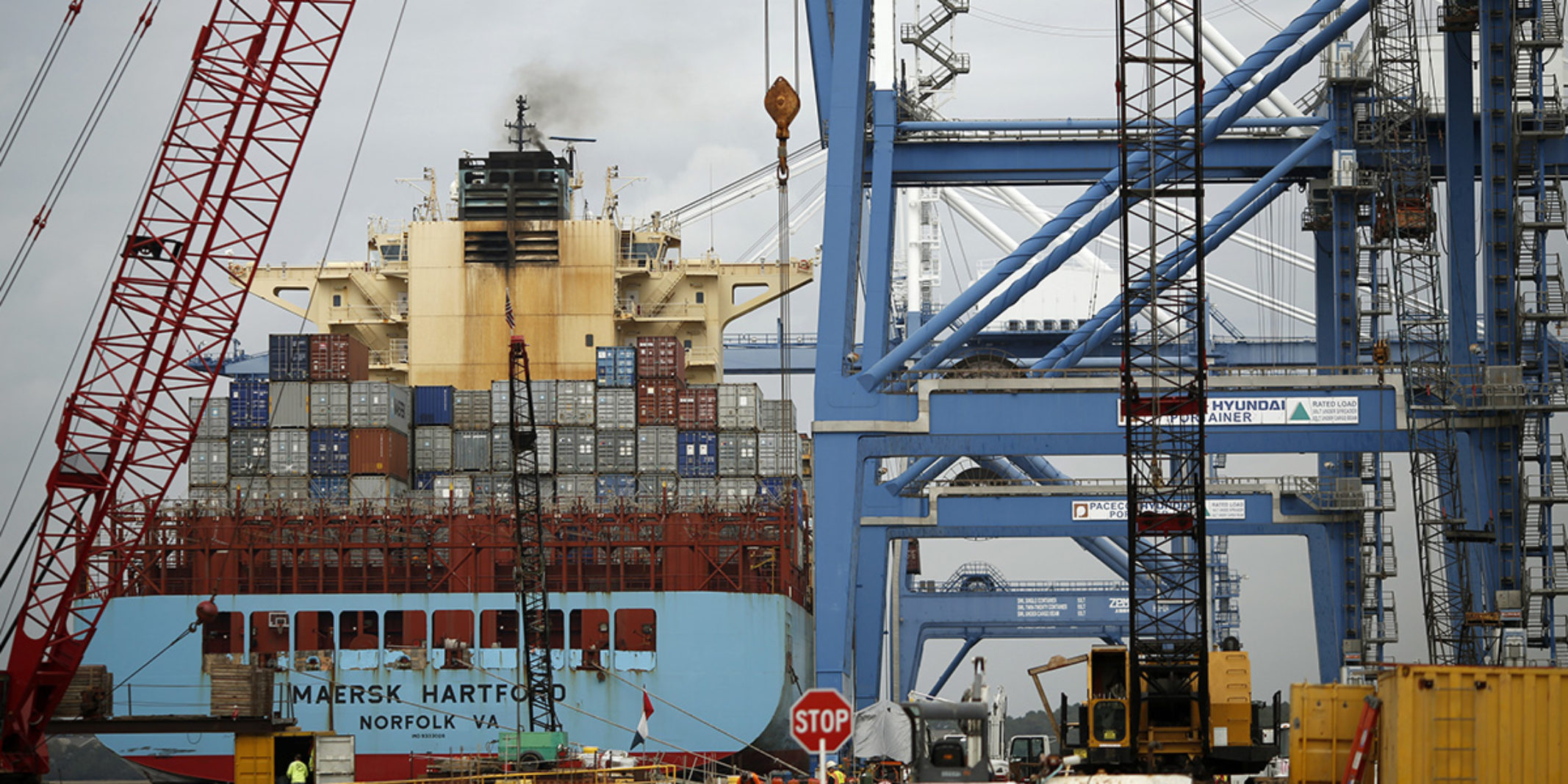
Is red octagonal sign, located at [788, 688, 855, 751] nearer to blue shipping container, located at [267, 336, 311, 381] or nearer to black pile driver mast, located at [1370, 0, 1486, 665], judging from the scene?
black pile driver mast, located at [1370, 0, 1486, 665]

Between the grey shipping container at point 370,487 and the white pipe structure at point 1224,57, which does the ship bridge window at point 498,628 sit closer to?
the grey shipping container at point 370,487

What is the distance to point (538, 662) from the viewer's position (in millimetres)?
48062

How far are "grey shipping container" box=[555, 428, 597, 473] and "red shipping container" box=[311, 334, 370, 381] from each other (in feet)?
21.0

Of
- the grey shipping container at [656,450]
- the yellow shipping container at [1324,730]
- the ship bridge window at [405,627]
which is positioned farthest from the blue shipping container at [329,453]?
the yellow shipping container at [1324,730]

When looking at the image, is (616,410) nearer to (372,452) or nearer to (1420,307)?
(372,452)

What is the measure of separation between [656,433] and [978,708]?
27.9 m

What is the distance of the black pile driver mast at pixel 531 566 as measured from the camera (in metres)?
44.8

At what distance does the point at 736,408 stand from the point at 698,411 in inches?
45.7

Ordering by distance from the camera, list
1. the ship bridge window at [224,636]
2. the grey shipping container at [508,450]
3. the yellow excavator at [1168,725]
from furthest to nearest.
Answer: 1. the grey shipping container at [508,450]
2. the ship bridge window at [224,636]
3. the yellow excavator at [1168,725]

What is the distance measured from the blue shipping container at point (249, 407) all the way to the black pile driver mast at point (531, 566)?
736 centimetres

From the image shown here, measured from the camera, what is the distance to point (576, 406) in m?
54.8

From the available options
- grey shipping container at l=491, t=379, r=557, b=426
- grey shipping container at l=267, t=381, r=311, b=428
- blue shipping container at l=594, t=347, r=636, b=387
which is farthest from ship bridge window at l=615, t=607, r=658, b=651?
grey shipping container at l=267, t=381, r=311, b=428

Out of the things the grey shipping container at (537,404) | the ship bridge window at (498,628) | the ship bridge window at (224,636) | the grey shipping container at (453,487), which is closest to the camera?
the ship bridge window at (498,628)

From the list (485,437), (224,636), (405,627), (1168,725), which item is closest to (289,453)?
(224,636)
